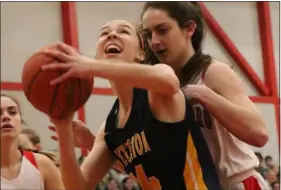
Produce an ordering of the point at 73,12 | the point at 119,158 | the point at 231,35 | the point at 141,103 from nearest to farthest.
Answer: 1. the point at 141,103
2. the point at 119,158
3. the point at 73,12
4. the point at 231,35

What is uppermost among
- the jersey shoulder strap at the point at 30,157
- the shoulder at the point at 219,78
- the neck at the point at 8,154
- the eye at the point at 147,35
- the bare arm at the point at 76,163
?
the eye at the point at 147,35

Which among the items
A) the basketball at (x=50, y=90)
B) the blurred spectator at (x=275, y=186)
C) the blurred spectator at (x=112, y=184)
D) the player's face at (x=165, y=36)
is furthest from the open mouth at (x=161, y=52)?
the blurred spectator at (x=275, y=186)

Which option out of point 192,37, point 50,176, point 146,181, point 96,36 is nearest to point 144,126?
point 146,181

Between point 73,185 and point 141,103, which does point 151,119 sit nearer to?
point 141,103

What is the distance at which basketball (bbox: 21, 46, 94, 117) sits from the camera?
2.06 meters

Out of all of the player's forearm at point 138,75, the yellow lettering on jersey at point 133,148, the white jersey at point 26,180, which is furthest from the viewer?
the white jersey at point 26,180

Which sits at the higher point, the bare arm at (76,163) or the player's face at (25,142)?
the bare arm at (76,163)

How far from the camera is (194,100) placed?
7.55ft

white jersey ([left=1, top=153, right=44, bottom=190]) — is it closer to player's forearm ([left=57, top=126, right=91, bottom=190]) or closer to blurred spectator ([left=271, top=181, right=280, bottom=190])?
player's forearm ([left=57, top=126, right=91, bottom=190])

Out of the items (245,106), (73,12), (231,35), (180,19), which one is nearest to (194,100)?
(245,106)

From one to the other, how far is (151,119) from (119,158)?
0.31 metres

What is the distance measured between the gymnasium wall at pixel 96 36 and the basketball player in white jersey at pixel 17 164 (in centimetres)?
273

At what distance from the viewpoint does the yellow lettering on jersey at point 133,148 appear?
2.17m

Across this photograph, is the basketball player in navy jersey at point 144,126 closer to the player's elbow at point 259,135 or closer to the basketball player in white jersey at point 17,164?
the player's elbow at point 259,135
